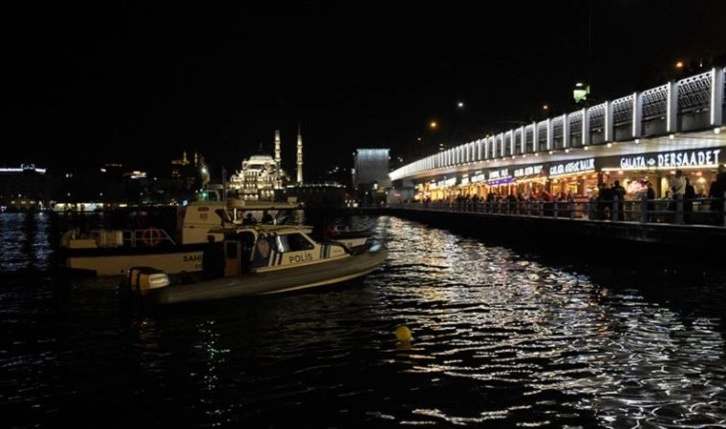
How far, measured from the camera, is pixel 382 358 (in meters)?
12.2

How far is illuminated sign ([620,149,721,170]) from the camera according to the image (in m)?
29.9

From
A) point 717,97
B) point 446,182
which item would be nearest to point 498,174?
point 446,182

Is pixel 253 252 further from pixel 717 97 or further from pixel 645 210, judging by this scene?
pixel 717 97

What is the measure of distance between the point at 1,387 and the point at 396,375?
5827 millimetres

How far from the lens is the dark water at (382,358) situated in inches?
367

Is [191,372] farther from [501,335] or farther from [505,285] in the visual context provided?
[505,285]

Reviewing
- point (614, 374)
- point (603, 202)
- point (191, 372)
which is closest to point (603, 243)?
point (603, 202)

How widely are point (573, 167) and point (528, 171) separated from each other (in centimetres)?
903

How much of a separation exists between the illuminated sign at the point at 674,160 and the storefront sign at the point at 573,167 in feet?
11.1

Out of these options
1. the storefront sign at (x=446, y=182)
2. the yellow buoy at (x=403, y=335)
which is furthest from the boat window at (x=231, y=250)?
the storefront sign at (x=446, y=182)

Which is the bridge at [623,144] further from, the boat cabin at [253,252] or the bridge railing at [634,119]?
the boat cabin at [253,252]

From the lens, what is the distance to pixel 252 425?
350 inches

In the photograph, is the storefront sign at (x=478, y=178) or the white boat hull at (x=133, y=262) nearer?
the white boat hull at (x=133, y=262)

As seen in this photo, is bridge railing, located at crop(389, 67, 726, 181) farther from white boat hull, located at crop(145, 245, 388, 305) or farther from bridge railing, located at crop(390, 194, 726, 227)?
white boat hull, located at crop(145, 245, 388, 305)
